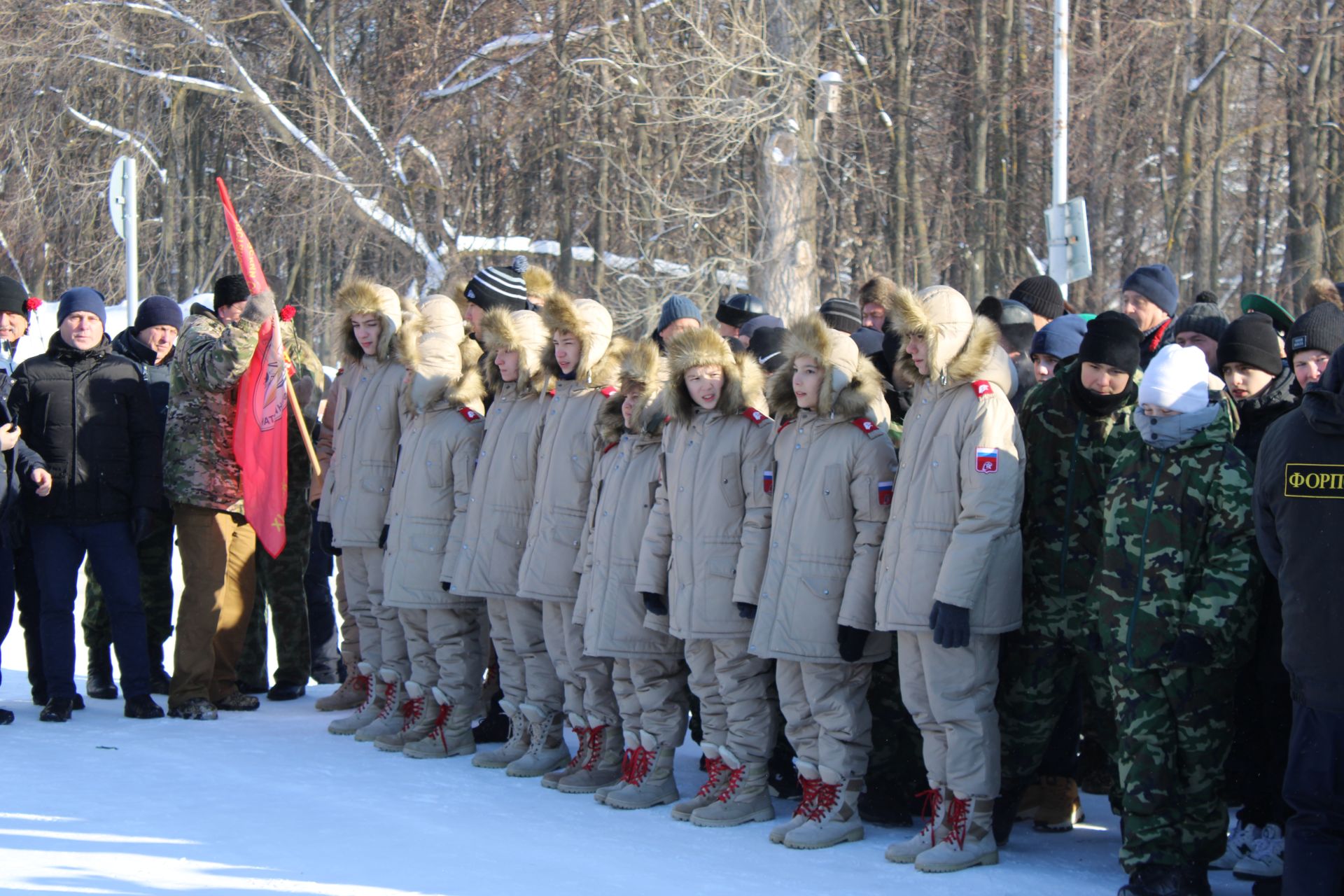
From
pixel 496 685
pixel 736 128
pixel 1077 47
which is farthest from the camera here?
pixel 1077 47

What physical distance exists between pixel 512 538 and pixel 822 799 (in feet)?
6.58

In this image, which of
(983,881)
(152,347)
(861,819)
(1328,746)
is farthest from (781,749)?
(152,347)

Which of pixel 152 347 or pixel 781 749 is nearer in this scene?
pixel 781 749

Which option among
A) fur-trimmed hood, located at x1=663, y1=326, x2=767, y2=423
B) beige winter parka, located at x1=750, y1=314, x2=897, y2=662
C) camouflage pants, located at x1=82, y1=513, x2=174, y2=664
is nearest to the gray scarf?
beige winter parka, located at x1=750, y1=314, x2=897, y2=662

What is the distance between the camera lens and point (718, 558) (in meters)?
6.04

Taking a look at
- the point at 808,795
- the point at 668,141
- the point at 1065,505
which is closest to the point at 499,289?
the point at 808,795

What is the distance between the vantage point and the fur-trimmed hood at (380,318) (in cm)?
768

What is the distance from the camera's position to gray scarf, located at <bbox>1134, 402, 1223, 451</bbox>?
4855 millimetres

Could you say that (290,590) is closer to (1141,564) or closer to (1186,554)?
(1141,564)

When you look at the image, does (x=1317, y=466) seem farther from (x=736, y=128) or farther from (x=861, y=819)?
(x=736, y=128)

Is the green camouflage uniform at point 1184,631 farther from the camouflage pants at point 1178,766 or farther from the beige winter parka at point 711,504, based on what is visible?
the beige winter parka at point 711,504

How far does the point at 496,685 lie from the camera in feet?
26.2

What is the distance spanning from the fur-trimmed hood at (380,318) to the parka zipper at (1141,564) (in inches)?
156

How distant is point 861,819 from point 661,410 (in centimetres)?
183
